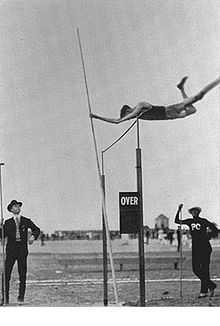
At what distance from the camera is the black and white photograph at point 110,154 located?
2.21m

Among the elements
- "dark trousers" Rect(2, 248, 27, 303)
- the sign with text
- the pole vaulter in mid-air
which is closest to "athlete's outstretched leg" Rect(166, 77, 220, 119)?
the pole vaulter in mid-air

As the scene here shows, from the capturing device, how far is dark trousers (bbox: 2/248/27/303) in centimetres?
231

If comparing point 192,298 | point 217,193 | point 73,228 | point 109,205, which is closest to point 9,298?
point 73,228

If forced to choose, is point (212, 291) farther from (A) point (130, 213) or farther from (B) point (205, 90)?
(B) point (205, 90)

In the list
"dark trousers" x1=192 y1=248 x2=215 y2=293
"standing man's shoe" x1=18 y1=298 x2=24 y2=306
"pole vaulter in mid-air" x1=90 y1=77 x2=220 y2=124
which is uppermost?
"pole vaulter in mid-air" x1=90 y1=77 x2=220 y2=124

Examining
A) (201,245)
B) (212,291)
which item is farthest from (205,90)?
(212,291)

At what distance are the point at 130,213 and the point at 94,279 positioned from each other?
0.30 metres

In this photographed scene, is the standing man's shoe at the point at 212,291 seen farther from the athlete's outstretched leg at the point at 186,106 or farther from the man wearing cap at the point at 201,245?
the athlete's outstretched leg at the point at 186,106

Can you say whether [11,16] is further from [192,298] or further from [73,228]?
[192,298]

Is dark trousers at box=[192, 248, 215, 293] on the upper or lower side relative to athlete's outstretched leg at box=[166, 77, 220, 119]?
lower

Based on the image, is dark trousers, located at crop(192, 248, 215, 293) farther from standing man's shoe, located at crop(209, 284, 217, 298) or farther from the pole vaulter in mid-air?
the pole vaulter in mid-air

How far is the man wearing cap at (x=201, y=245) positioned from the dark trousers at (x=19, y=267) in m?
0.61

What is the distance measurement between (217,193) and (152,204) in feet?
0.80

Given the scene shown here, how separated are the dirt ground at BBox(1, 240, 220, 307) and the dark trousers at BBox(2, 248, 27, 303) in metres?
0.02
